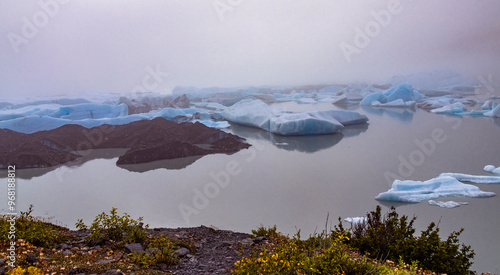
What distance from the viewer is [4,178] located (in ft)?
21.1

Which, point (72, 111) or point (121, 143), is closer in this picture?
point (121, 143)

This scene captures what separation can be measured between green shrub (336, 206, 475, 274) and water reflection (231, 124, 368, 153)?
17.6 ft

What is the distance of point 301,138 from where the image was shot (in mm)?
9828

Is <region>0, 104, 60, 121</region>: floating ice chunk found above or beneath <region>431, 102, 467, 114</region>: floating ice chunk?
beneath

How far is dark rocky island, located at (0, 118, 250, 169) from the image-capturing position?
7.19 metres

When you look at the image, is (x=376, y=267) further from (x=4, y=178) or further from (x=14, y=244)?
(x=4, y=178)

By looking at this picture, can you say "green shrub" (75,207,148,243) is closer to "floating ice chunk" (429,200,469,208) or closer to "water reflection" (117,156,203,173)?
"floating ice chunk" (429,200,469,208)

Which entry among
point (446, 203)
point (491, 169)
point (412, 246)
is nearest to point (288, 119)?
point (491, 169)

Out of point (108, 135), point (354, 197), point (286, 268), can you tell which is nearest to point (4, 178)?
point (108, 135)

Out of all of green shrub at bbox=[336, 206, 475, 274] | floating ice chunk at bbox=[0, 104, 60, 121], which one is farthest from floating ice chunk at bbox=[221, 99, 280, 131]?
green shrub at bbox=[336, 206, 475, 274]

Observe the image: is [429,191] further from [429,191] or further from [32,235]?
[32,235]

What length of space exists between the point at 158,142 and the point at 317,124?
4.36 metres

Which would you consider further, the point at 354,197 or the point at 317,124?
the point at 317,124

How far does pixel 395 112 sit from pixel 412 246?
12.9m
